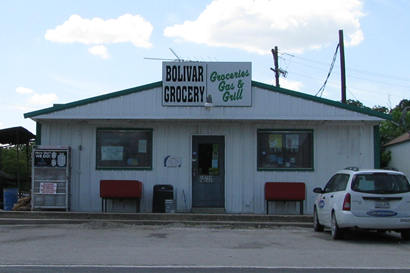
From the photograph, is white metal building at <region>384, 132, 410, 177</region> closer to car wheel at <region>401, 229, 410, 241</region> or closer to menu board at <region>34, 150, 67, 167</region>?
car wheel at <region>401, 229, 410, 241</region>

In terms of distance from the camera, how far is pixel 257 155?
17109mm

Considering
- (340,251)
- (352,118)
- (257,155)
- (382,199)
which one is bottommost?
(340,251)

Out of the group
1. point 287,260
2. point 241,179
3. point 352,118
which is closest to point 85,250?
point 287,260

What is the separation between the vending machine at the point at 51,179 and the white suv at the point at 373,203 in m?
8.26

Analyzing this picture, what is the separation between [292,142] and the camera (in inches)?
681

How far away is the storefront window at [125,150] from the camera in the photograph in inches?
675

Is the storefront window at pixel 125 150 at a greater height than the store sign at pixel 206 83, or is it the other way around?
the store sign at pixel 206 83

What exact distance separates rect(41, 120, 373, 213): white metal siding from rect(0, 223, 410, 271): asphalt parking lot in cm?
212

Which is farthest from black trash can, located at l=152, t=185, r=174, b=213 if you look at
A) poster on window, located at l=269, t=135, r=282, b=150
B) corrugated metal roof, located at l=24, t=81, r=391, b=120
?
poster on window, located at l=269, t=135, r=282, b=150

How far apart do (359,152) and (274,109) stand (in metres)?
3.10

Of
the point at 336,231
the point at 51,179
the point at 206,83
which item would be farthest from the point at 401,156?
the point at 51,179

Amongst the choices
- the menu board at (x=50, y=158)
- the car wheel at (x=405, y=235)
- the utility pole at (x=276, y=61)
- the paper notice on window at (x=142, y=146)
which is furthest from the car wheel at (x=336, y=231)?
the utility pole at (x=276, y=61)

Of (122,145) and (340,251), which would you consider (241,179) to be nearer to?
(122,145)

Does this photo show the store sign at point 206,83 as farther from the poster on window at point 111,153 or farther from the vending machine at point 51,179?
the vending machine at point 51,179
